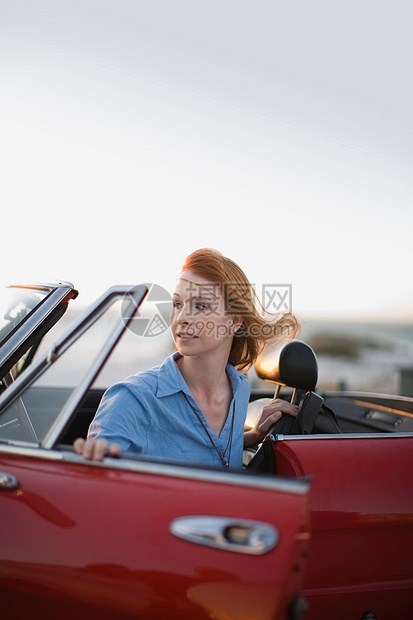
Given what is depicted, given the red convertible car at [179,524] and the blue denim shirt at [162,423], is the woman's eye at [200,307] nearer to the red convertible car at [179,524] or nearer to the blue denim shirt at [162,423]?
the blue denim shirt at [162,423]

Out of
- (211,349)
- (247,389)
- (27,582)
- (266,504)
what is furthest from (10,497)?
(247,389)

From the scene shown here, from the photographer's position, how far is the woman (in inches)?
96.0

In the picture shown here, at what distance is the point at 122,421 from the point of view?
92.0 inches

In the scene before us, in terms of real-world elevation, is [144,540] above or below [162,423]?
below

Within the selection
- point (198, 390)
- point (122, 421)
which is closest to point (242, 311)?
point (198, 390)

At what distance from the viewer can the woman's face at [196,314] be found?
2629 millimetres

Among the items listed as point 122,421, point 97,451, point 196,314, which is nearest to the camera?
point 97,451

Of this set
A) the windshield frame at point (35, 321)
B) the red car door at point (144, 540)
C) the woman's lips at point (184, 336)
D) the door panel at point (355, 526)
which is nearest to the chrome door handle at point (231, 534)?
the red car door at point (144, 540)

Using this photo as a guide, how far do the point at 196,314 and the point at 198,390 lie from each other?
39cm

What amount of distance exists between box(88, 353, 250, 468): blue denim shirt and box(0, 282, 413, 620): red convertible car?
0.26 m

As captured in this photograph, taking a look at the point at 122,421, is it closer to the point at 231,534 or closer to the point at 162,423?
the point at 162,423

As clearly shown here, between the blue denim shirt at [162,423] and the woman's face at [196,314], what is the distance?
16 cm

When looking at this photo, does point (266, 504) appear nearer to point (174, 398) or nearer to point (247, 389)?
point (174, 398)

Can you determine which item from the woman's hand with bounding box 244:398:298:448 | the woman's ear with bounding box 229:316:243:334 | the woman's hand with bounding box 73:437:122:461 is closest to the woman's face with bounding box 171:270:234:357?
the woman's ear with bounding box 229:316:243:334
